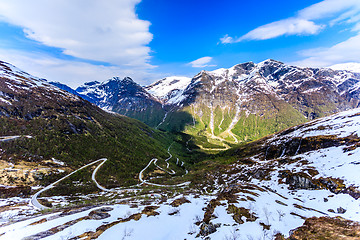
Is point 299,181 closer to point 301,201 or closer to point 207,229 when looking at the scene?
point 301,201

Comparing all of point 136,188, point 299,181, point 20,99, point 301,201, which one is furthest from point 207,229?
point 20,99

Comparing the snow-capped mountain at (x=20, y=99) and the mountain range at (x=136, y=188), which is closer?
the mountain range at (x=136, y=188)

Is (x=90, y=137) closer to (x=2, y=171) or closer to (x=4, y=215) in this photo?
(x=2, y=171)

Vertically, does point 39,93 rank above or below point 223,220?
above

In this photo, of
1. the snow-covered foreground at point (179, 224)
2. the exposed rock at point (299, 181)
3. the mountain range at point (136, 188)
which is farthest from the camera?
the exposed rock at point (299, 181)

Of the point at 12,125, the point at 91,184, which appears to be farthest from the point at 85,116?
the point at 91,184

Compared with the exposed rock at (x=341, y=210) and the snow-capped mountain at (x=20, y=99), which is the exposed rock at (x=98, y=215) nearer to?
the exposed rock at (x=341, y=210)

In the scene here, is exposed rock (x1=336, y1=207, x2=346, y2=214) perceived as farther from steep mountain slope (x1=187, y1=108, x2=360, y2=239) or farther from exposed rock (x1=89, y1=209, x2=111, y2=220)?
exposed rock (x1=89, y1=209, x2=111, y2=220)

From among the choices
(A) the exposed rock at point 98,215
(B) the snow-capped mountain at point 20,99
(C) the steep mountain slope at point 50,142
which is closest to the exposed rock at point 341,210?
(A) the exposed rock at point 98,215
